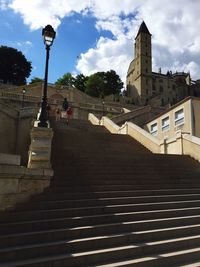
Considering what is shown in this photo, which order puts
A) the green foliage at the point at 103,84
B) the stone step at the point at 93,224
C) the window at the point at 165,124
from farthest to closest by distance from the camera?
the green foliage at the point at 103,84 < the window at the point at 165,124 < the stone step at the point at 93,224

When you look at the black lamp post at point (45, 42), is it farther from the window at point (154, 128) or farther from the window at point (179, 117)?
the window at point (154, 128)

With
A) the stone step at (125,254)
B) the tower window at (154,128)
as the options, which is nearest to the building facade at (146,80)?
the tower window at (154,128)

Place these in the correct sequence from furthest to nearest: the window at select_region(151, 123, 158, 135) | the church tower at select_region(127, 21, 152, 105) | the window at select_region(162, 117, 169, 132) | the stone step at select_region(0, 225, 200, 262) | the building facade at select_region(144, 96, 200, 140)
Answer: the church tower at select_region(127, 21, 152, 105) → the window at select_region(151, 123, 158, 135) → the window at select_region(162, 117, 169, 132) → the building facade at select_region(144, 96, 200, 140) → the stone step at select_region(0, 225, 200, 262)

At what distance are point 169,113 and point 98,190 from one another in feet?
52.5

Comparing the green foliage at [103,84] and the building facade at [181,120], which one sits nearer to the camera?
the building facade at [181,120]

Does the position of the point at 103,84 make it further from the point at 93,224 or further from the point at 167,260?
the point at 167,260

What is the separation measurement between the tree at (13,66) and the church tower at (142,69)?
4024 cm

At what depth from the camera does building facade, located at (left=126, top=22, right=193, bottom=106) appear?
98.9 meters

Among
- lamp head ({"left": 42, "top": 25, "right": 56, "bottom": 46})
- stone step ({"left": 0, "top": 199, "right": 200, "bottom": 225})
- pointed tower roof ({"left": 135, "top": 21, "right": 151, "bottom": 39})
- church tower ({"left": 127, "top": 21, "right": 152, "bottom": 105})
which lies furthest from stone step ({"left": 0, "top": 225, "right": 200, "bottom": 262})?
pointed tower roof ({"left": 135, "top": 21, "right": 151, "bottom": 39})

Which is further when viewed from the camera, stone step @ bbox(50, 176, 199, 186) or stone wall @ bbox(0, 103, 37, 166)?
stone wall @ bbox(0, 103, 37, 166)

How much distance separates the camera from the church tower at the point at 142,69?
326 feet

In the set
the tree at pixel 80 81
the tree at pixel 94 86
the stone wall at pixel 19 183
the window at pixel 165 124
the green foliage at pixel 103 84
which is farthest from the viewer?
the tree at pixel 80 81

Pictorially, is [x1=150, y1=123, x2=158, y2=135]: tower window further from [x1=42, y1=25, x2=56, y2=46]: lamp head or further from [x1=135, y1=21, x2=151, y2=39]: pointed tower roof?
[x1=135, y1=21, x2=151, y2=39]: pointed tower roof

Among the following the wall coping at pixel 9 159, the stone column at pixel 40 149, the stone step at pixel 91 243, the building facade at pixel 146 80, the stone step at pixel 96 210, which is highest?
the building facade at pixel 146 80
